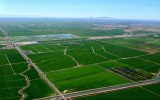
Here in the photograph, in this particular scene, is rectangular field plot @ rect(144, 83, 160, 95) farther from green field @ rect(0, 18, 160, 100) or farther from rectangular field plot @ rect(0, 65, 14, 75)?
rectangular field plot @ rect(0, 65, 14, 75)

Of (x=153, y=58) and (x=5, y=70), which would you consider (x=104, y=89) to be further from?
(x=153, y=58)

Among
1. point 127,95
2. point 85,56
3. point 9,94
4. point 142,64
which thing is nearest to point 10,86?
point 9,94

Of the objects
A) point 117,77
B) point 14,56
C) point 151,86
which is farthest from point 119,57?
point 14,56

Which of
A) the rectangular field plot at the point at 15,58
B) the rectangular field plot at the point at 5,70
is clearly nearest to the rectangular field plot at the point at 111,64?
the rectangular field plot at the point at 15,58

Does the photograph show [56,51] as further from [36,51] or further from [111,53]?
[111,53]

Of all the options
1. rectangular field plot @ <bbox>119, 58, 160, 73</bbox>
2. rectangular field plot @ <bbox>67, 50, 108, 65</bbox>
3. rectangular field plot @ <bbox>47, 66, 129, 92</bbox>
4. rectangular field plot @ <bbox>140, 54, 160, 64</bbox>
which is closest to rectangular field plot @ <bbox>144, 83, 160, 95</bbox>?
rectangular field plot @ <bbox>47, 66, 129, 92</bbox>

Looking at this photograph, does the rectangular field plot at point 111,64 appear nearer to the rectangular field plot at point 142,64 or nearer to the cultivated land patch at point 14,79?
the rectangular field plot at point 142,64

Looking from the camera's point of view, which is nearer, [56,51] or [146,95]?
[146,95]
